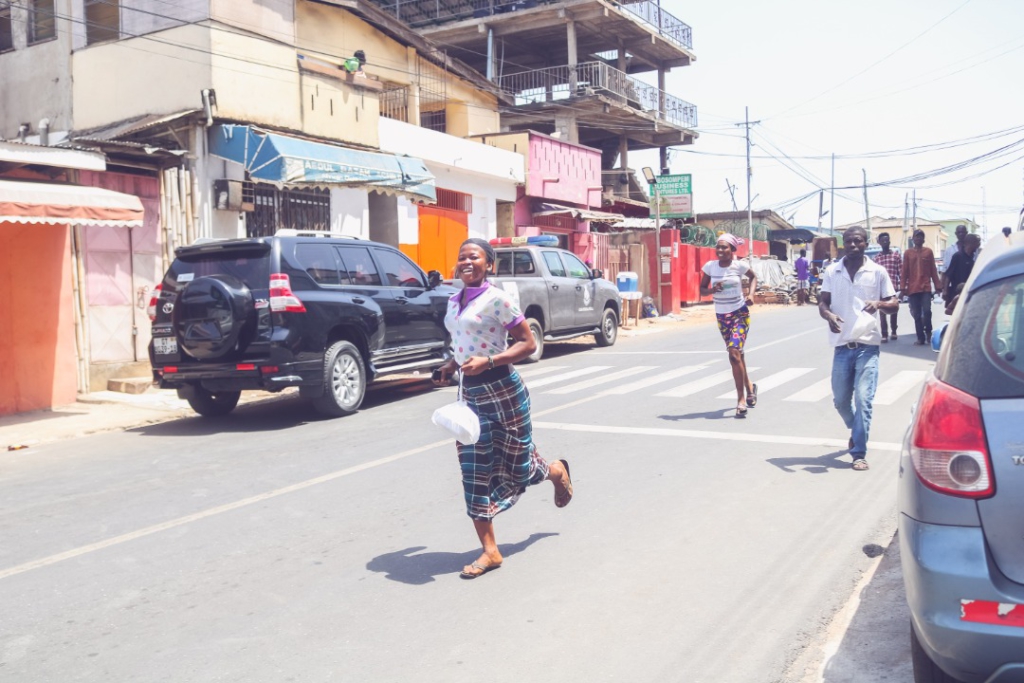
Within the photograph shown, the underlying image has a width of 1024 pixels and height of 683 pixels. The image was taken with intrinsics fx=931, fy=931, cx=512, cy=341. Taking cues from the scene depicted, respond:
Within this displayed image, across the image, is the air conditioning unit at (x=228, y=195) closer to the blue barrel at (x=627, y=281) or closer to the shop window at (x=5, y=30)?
the shop window at (x=5, y=30)

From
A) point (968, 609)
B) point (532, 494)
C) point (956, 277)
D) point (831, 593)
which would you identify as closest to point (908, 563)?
point (968, 609)

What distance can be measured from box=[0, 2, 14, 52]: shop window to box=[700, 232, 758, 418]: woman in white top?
1555 centimetres

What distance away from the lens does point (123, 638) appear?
4.27 m

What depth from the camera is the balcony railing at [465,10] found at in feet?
125

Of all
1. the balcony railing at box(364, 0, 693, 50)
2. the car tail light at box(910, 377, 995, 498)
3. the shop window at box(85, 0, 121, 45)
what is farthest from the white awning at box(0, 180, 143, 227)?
the balcony railing at box(364, 0, 693, 50)

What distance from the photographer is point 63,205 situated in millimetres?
10578

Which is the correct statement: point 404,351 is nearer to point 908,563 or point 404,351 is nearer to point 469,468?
point 469,468

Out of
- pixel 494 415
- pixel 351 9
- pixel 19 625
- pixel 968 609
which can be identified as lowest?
pixel 19 625

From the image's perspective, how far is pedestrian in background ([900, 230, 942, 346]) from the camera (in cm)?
1581

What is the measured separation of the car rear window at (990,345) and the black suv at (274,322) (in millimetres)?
7798

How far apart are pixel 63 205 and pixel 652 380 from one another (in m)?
7.70

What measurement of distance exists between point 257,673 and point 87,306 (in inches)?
431

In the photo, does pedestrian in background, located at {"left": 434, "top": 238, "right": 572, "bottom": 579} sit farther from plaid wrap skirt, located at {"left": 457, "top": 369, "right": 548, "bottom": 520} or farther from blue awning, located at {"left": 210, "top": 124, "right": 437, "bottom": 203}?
blue awning, located at {"left": 210, "top": 124, "right": 437, "bottom": 203}

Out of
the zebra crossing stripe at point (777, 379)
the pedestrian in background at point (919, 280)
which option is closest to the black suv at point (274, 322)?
the zebra crossing stripe at point (777, 379)
